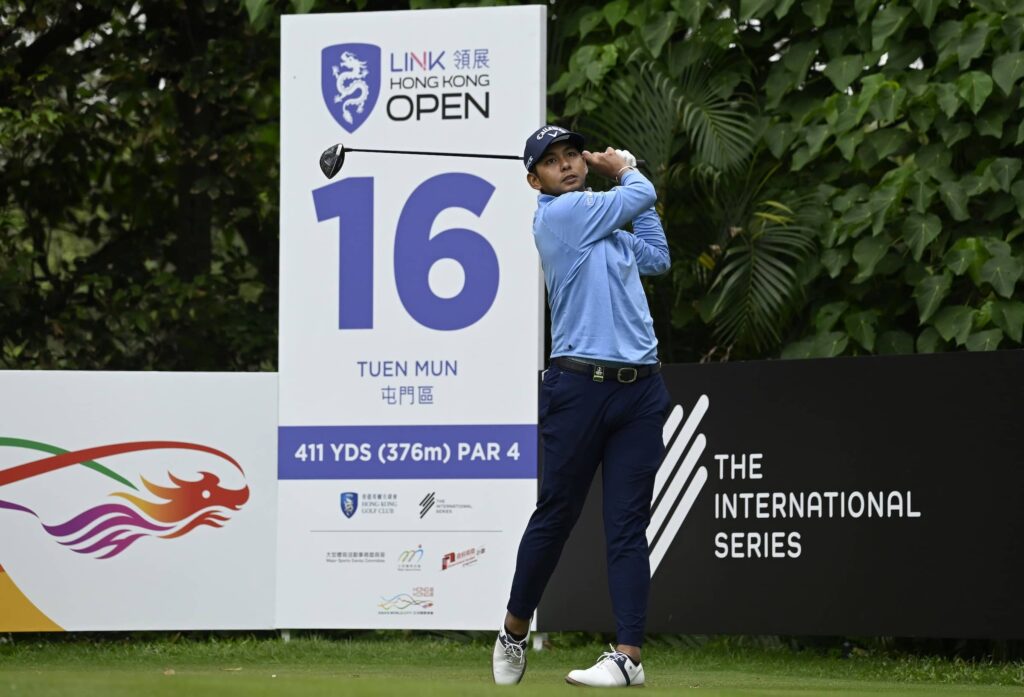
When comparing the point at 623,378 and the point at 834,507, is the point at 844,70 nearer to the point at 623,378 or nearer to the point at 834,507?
the point at 834,507

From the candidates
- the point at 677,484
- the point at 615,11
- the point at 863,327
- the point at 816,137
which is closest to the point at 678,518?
the point at 677,484

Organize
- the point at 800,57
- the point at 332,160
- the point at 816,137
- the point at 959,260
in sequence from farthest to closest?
the point at 800,57 < the point at 816,137 < the point at 959,260 < the point at 332,160

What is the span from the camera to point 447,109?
6980 millimetres

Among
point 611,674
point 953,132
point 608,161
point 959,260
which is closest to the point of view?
point 611,674

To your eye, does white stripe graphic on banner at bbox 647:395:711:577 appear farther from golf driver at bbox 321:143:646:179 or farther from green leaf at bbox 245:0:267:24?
green leaf at bbox 245:0:267:24

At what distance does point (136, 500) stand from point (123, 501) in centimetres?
6

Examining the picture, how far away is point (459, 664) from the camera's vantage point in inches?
250

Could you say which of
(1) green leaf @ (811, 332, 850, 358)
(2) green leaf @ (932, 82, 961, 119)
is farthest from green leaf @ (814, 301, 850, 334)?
(2) green leaf @ (932, 82, 961, 119)

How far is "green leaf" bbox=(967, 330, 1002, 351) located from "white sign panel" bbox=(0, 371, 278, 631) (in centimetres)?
334

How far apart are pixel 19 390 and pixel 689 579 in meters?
3.18

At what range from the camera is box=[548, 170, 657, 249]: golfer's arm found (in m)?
4.63

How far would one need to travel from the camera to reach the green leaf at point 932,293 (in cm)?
730

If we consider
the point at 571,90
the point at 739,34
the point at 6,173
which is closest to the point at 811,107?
the point at 739,34

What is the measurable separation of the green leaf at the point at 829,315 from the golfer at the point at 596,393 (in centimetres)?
312
